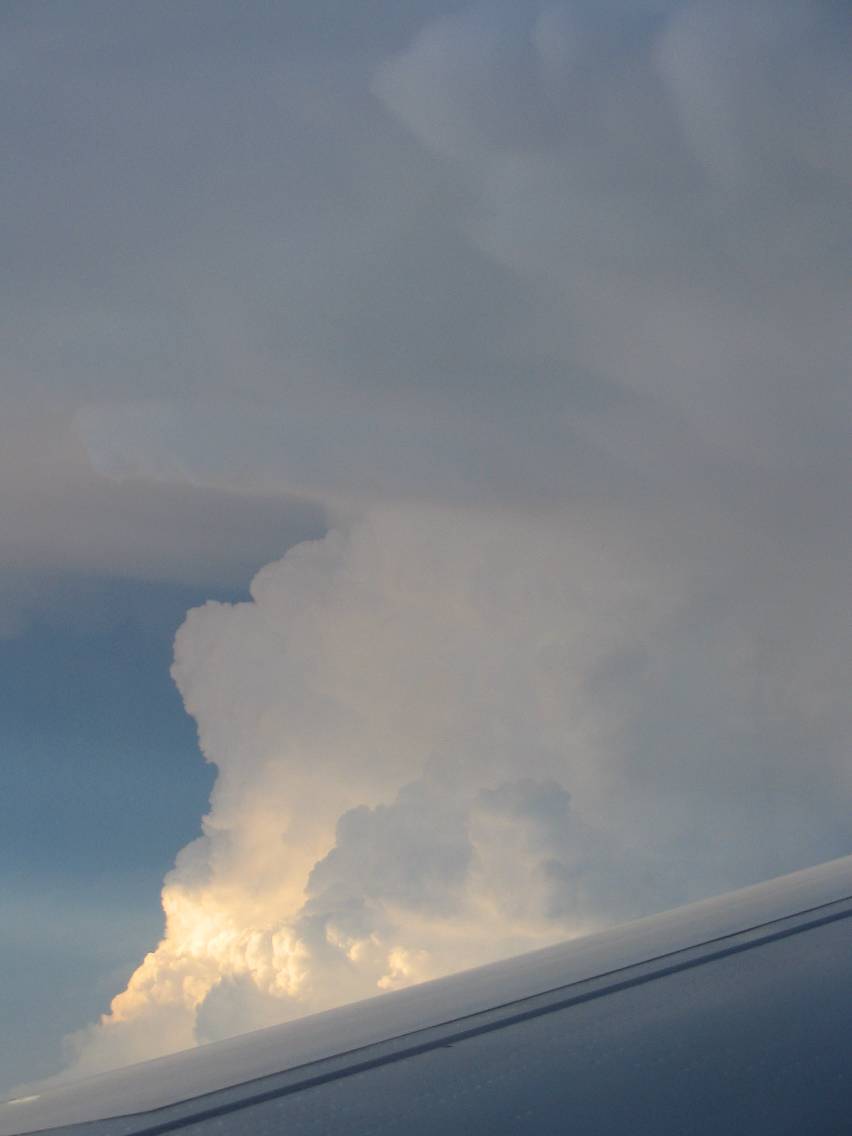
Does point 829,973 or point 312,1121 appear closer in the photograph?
point 312,1121

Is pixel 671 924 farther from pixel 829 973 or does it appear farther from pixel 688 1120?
pixel 688 1120

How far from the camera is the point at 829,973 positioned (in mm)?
8445

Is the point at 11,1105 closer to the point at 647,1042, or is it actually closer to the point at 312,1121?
the point at 312,1121

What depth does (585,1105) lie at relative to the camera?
6.30 meters

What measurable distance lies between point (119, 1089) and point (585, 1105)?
197 inches

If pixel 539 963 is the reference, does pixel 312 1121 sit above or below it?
below

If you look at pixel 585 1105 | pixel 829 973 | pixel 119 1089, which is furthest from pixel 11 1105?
pixel 829 973

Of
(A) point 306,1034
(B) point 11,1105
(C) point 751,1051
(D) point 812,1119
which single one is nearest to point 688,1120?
(D) point 812,1119

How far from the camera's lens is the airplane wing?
20.3 ft

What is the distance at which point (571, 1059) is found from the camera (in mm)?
7191

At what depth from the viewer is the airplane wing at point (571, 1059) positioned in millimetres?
6184

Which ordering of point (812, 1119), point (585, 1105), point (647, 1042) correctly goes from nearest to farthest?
1. point (812, 1119)
2. point (585, 1105)
3. point (647, 1042)

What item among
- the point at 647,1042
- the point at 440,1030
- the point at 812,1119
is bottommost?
the point at 812,1119

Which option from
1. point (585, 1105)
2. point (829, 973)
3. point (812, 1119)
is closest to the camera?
point (812, 1119)
